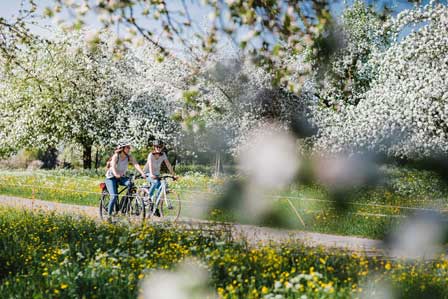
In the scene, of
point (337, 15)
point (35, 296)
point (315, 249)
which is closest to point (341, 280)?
point (315, 249)

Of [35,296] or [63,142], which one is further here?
[63,142]

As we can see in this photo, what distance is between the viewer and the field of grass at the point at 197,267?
402cm

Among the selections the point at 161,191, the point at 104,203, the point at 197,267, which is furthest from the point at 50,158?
the point at 197,267

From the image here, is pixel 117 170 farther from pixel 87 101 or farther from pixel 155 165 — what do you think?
pixel 87 101

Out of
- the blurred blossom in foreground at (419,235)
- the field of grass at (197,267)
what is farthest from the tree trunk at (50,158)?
the blurred blossom in foreground at (419,235)

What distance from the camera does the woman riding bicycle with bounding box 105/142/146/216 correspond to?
8891mm

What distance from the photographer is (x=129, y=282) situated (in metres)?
4.35

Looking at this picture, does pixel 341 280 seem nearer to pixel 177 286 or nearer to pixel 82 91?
pixel 177 286

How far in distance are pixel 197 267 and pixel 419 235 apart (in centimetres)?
267

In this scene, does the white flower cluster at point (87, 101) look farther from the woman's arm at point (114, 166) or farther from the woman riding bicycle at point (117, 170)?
the woman's arm at point (114, 166)

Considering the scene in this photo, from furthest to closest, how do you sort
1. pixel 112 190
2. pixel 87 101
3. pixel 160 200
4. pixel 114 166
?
pixel 87 101
pixel 160 200
pixel 112 190
pixel 114 166

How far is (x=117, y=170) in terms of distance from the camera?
9.05 metres

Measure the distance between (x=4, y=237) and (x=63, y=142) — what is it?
24121mm

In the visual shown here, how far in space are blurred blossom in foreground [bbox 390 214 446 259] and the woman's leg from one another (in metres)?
8.36
